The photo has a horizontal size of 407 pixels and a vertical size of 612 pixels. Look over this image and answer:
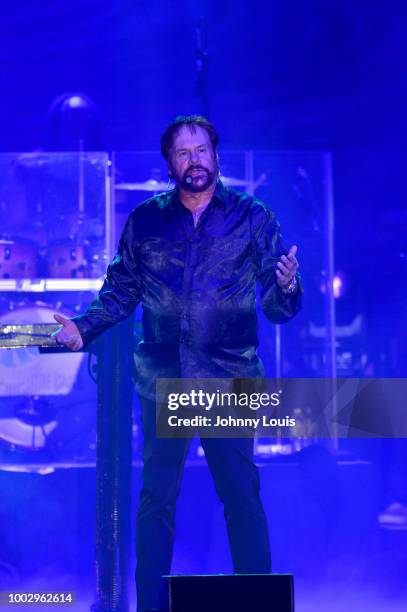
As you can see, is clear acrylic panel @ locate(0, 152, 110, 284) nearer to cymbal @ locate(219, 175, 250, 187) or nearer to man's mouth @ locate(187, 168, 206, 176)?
cymbal @ locate(219, 175, 250, 187)

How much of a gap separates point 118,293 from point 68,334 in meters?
0.22

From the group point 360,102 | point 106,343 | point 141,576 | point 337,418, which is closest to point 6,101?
point 360,102

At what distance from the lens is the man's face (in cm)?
307

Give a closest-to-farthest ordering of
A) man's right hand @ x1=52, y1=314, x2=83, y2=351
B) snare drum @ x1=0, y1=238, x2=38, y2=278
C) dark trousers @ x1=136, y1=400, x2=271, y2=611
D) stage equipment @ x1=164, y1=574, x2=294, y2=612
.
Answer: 1. stage equipment @ x1=164, y1=574, x2=294, y2=612
2. dark trousers @ x1=136, y1=400, x2=271, y2=611
3. man's right hand @ x1=52, y1=314, x2=83, y2=351
4. snare drum @ x1=0, y1=238, x2=38, y2=278

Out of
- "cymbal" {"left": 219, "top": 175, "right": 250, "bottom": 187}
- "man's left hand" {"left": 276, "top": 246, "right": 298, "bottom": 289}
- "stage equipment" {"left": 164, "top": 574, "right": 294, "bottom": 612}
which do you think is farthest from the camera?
"cymbal" {"left": 219, "top": 175, "right": 250, "bottom": 187}

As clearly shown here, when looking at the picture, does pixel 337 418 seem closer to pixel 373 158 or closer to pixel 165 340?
pixel 165 340

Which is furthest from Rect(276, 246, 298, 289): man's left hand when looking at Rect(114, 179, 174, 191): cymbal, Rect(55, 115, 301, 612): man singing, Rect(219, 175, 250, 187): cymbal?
Rect(219, 175, 250, 187): cymbal

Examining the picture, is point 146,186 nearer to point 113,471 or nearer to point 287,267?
→ point 113,471

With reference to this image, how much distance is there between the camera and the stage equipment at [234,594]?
2393 mm

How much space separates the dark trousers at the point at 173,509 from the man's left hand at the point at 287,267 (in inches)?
22.5

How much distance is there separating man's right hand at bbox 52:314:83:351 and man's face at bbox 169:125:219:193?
2.00 feet

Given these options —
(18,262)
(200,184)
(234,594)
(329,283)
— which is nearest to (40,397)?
(18,262)

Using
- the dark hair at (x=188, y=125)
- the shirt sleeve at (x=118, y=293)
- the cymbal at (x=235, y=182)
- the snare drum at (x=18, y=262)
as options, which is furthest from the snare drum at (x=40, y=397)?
the dark hair at (x=188, y=125)

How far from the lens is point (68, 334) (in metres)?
3.04
